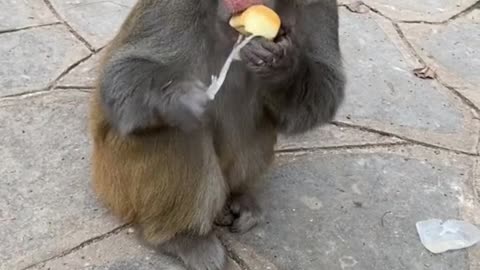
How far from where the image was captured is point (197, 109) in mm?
2607

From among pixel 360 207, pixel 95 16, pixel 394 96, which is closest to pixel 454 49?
pixel 394 96

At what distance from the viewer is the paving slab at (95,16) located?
13.7ft

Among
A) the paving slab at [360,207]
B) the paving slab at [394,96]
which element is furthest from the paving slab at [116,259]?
the paving slab at [394,96]

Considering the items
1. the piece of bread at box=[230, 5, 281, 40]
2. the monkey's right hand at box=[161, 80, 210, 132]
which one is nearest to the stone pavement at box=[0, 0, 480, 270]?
the monkey's right hand at box=[161, 80, 210, 132]

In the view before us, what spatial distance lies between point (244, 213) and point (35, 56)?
1.30 meters

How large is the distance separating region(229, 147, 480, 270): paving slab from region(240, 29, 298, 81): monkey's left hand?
2.41 ft

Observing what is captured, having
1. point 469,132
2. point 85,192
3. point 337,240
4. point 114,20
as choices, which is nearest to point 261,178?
point 337,240

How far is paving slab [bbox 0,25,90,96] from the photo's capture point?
3822mm

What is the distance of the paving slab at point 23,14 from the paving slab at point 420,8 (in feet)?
4.71

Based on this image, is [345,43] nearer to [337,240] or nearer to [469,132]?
[469,132]

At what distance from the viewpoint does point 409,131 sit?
3812 mm

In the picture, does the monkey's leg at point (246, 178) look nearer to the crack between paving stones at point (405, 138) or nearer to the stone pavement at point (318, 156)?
the stone pavement at point (318, 156)

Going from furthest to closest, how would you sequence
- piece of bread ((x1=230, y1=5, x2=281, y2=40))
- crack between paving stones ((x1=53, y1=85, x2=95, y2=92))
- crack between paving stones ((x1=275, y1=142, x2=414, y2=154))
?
crack between paving stones ((x1=53, y1=85, x2=95, y2=92)), crack between paving stones ((x1=275, y1=142, x2=414, y2=154)), piece of bread ((x1=230, y1=5, x2=281, y2=40))

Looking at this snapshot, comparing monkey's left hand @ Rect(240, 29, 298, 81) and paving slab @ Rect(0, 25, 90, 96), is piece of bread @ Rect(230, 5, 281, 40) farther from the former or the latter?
paving slab @ Rect(0, 25, 90, 96)
